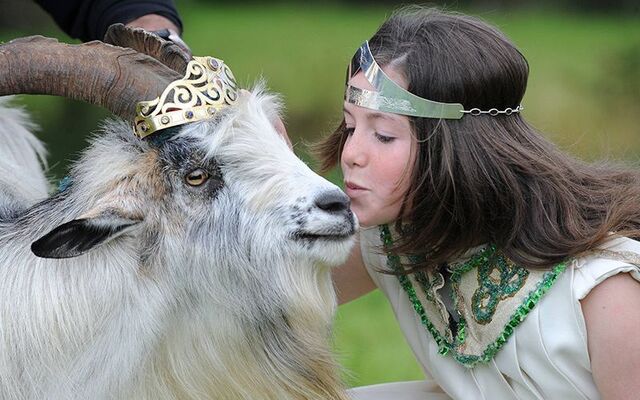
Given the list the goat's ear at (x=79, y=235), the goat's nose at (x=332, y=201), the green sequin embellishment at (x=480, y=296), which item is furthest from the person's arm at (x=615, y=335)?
the goat's ear at (x=79, y=235)

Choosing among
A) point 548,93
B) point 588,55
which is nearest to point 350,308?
point 548,93

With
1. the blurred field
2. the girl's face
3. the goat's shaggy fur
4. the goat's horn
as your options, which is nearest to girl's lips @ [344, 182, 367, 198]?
the girl's face

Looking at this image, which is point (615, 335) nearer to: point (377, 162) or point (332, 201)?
point (377, 162)

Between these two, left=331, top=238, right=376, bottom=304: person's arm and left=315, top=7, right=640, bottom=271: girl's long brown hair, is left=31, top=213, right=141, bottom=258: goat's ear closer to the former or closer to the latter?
left=315, top=7, right=640, bottom=271: girl's long brown hair

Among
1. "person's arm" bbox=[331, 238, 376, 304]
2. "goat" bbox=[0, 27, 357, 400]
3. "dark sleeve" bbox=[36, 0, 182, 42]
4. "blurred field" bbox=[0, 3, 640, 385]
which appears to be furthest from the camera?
"blurred field" bbox=[0, 3, 640, 385]

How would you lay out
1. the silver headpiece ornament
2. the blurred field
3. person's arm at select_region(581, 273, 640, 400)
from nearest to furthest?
person's arm at select_region(581, 273, 640, 400) → the silver headpiece ornament → the blurred field

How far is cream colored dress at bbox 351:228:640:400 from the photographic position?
3.23m

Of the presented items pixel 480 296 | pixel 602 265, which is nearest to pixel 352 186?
pixel 480 296

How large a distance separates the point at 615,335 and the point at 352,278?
1.05m

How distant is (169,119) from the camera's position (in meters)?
2.94

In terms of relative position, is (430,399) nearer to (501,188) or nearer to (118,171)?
(501,188)

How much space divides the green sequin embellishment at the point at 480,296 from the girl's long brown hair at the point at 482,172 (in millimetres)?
45

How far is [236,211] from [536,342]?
3.16 ft

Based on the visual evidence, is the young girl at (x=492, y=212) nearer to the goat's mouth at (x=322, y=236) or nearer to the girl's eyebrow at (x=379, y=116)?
the girl's eyebrow at (x=379, y=116)
